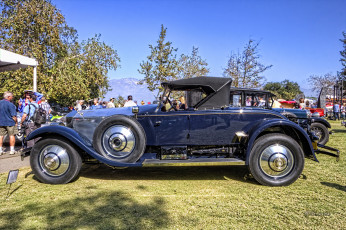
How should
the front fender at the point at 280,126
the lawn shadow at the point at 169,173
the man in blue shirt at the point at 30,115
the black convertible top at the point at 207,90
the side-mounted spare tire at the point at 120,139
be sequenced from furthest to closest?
the man in blue shirt at the point at 30,115 < the lawn shadow at the point at 169,173 < the black convertible top at the point at 207,90 < the side-mounted spare tire at the point at 120,139 < the front fender at the point at 280,126

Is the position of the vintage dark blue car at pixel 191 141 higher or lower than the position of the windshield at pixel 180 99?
lower

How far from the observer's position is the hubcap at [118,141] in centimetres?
400

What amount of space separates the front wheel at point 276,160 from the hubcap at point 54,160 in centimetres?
307

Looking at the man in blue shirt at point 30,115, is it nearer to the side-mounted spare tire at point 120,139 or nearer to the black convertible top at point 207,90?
the side-mounted spare tire at point 120,139

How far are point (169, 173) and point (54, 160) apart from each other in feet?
6.84

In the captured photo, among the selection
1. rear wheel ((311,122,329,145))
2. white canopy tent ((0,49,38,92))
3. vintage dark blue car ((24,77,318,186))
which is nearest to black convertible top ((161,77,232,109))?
vintage dark blue car ((24,77,318,186))

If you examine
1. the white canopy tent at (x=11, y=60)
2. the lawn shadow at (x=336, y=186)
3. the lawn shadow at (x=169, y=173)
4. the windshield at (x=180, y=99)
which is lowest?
the lawn shadow at (x=169, y=173)

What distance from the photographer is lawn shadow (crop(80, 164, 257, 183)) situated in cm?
445

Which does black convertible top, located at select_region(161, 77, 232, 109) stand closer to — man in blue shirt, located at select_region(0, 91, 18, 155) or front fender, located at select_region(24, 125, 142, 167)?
front fender, located at select_region(24, 125, 142, 167)

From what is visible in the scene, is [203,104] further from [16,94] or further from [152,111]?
[16,94]

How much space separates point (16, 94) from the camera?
1473 cm

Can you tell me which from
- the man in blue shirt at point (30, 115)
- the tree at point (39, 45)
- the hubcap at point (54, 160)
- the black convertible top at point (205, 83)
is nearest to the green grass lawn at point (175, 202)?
the hubcap at point (54, 160)

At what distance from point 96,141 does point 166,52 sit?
14.3m

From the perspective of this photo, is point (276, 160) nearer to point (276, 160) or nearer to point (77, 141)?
point (276, 160)
